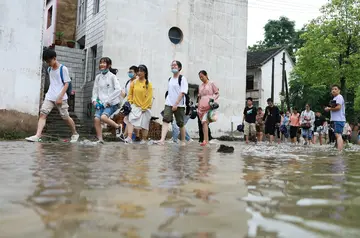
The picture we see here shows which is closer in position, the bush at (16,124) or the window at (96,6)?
the bush at (16,124)

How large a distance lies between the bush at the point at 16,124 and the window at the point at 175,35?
7.51 meters

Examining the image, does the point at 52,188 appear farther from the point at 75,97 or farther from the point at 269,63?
the point at 269,63

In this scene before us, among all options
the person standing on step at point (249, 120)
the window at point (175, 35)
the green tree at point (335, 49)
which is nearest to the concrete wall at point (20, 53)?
the window at point (175, 35)

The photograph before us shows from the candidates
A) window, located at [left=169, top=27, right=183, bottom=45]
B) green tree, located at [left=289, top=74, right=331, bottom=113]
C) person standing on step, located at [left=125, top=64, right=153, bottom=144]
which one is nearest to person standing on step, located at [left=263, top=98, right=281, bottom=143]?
window, located at [left=169, top=27, right=183, bottom=45]

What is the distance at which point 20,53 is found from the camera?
13180 millimetres

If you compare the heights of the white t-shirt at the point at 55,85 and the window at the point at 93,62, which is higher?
the window at the point at 93,62

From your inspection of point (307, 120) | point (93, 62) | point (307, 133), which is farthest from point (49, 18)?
point (307, 133)

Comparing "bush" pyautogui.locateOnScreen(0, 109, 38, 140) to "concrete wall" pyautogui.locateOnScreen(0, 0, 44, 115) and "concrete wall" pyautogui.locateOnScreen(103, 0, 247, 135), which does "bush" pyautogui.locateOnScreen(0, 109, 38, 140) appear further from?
"concrete wall" pyautogui.locateOnScreen(103, 0, 247, 135)

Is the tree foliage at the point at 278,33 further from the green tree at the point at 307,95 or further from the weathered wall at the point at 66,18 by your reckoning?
the weathered wall at the point at 66,18

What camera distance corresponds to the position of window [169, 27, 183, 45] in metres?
17.9

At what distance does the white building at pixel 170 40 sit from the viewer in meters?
16.5

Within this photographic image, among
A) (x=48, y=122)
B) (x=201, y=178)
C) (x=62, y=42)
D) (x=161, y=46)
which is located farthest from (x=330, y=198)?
(x=62, y=42)

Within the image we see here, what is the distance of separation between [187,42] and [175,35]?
635mm

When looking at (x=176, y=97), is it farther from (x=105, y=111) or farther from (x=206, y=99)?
(x=105, y=111)
